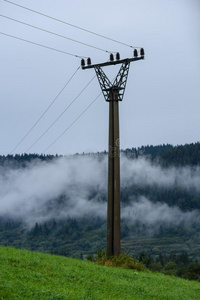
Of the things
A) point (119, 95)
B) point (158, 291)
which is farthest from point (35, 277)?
point (119, 95)

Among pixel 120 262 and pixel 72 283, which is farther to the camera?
pixel 120 262

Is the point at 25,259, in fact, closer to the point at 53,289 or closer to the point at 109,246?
the point at 53,289

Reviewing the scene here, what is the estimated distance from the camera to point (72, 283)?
2162 cm

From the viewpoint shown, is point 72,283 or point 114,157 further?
point 114,157

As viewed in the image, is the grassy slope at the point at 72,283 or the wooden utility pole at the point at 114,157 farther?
the wooden utility pole at the point at 114,157

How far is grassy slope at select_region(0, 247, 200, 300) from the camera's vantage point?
18406 millimetres

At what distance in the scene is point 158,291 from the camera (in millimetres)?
24422

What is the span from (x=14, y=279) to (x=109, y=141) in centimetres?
1715

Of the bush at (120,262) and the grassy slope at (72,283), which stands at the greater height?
the grassy slope at (72,283)

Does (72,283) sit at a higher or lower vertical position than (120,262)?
higher

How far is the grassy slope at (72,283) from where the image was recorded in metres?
18.4

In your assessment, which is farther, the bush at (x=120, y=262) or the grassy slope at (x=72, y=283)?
the bush at (x=120, y=262)

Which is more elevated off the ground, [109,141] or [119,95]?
[119,95]

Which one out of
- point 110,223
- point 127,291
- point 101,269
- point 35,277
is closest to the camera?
point 35,277
